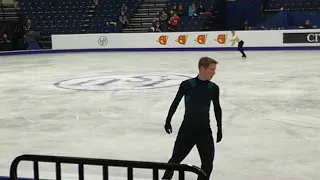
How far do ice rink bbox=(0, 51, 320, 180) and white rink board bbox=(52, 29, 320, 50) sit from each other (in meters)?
7.64

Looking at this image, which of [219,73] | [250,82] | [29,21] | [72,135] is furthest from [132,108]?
[29,21]

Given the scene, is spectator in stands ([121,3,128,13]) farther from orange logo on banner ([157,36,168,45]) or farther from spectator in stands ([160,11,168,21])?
orange logo on banner ([157,36,168,45])

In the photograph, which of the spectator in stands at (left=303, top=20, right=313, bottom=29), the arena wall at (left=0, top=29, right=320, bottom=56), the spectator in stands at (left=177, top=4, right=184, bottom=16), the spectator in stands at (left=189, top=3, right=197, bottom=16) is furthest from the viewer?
the spectator in stands at (left=177, top=4, right=184, bottom=16)

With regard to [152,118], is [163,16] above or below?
above

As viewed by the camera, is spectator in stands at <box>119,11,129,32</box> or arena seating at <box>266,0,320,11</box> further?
spectator in stands at <box>119,11,129,32</box>

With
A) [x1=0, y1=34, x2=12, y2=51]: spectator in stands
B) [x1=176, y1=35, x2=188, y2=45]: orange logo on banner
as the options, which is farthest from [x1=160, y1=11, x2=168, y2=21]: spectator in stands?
[x1=0, y1=34, x2=12, y2=51]: spectator in stands

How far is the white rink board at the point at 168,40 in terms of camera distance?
2278 cm

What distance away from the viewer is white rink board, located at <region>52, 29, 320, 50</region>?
22.8 m

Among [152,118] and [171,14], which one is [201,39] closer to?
[171,14]

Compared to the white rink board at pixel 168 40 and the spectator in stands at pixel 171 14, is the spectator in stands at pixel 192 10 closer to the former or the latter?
the spectator in stands at pixel 171 14

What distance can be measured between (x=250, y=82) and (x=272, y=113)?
156 inches

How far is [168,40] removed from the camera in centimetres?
2434

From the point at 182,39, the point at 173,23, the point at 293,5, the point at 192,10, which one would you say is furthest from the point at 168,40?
the point at 293,5

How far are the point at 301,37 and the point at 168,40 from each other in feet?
21.0
